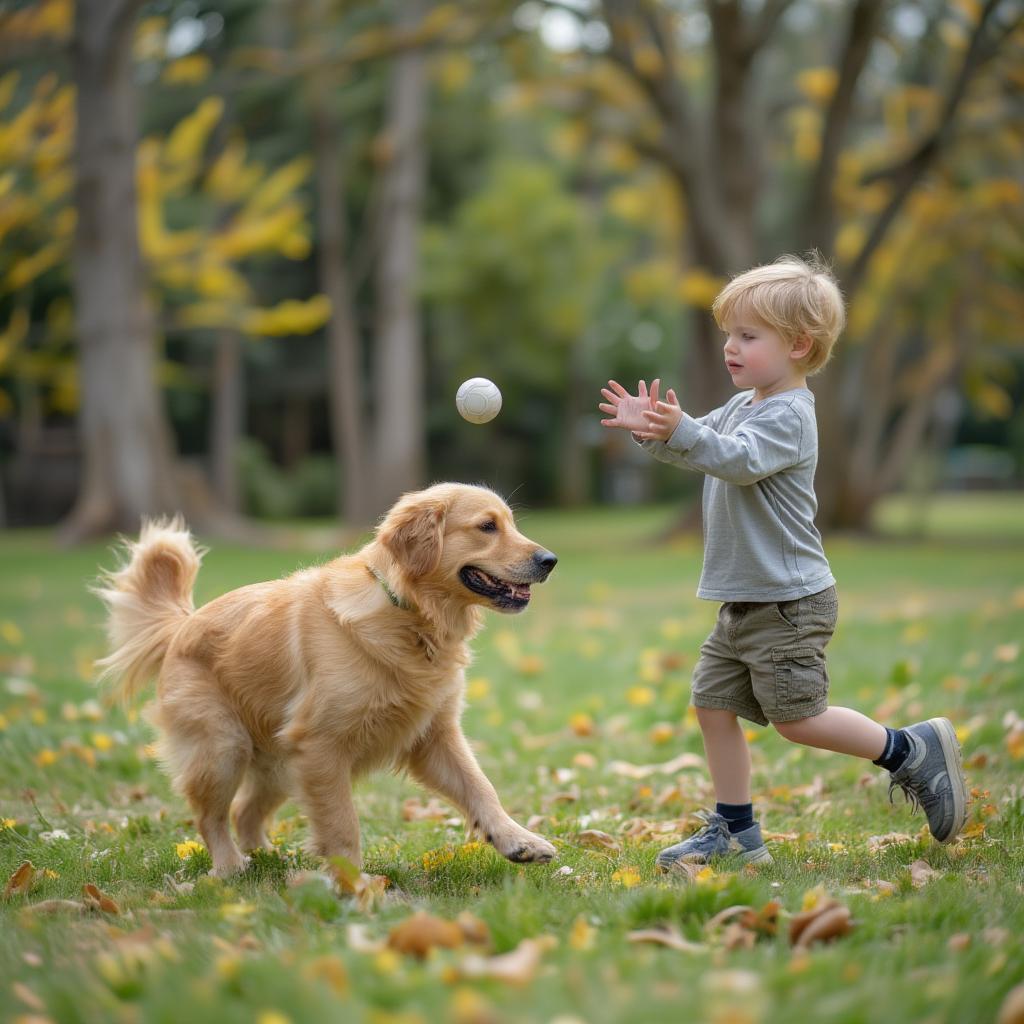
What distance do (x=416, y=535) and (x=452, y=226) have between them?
29.2 meters

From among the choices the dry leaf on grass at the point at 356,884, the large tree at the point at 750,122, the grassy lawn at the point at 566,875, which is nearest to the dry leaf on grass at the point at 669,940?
the grassy lawn at the point at 566,875

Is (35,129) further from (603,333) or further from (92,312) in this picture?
(603,333)

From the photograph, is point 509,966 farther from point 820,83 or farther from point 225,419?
point 225,419

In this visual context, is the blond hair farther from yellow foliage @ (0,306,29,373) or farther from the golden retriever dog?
yellow foliage @ (0,306,29,373)

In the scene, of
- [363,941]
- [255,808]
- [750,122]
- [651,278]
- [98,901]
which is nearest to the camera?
[363,941]

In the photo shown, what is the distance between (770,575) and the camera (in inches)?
144

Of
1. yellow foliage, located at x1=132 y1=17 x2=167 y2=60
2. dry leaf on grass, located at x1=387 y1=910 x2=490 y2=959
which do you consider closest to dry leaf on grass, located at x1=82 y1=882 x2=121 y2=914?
dry leaf on grass, located at x1=387 y1=910 x2=490 y2=959

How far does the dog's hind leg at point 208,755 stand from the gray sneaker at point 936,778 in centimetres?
218

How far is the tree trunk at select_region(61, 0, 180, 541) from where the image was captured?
1716cm

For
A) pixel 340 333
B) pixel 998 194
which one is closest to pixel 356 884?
pixel 998 194

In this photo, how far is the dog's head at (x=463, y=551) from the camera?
151 inches

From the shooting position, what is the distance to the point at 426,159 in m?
31.0

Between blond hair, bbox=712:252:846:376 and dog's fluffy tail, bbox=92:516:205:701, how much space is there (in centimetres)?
222

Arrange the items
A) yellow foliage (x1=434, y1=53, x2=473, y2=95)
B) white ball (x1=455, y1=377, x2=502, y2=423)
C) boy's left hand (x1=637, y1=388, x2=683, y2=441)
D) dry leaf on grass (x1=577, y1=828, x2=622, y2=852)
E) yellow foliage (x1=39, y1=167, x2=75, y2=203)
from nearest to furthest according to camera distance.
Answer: boy's left hand (x1=637, y1=388, x2=683, y2=441), dry leaf on grass (x1=577, y1=828, x2=622, y2=852), white ball (x1=455, y1=377, x2=502, y2=423), yellow foliage (x1=39, y1=167, x2=75, y2=203), yellow foliage (x1=434, y1=53, x2=473, y2=95)
